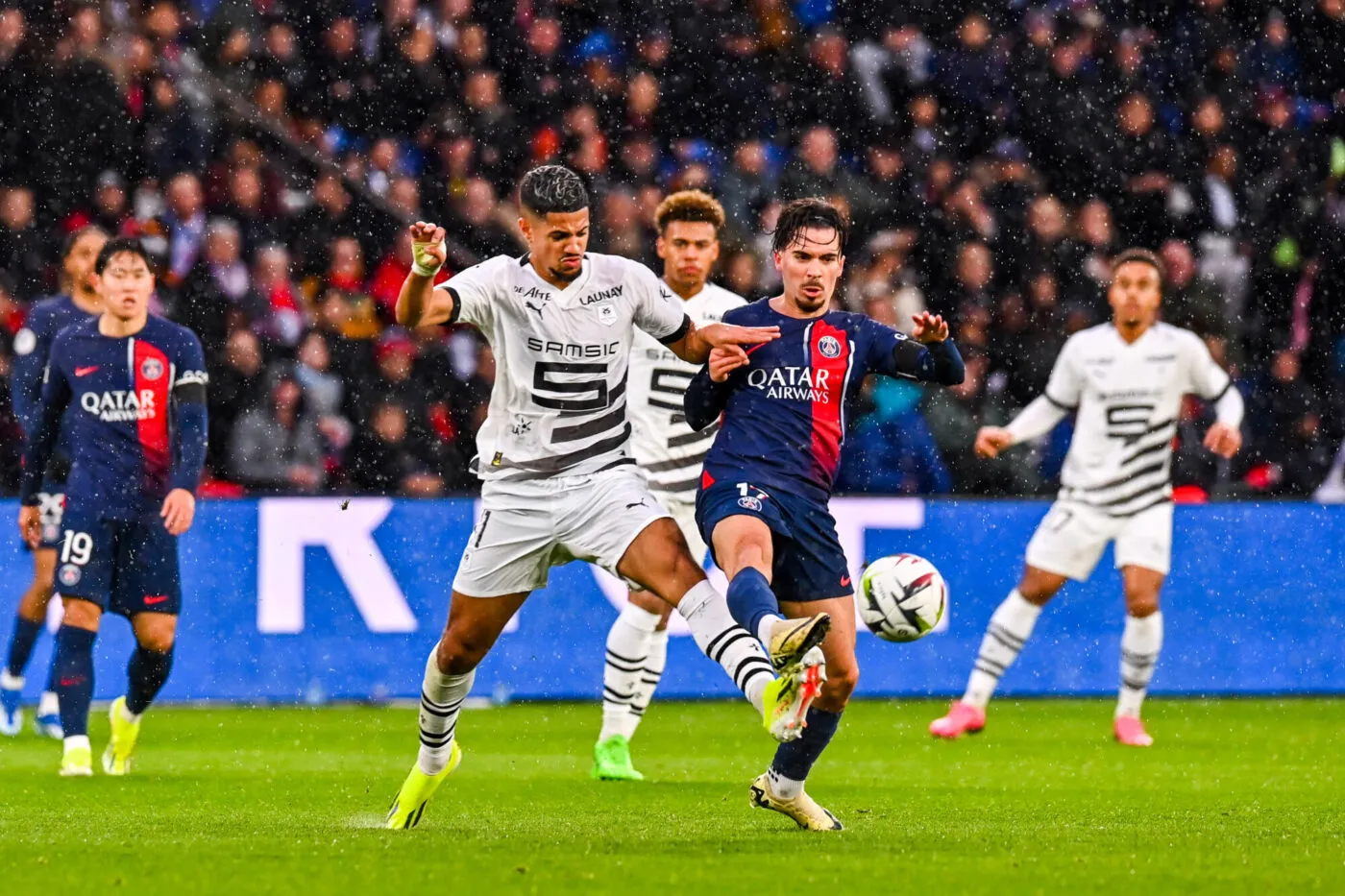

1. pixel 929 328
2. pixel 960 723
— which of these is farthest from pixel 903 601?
pixel 960 723

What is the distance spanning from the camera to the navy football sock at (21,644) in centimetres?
1038

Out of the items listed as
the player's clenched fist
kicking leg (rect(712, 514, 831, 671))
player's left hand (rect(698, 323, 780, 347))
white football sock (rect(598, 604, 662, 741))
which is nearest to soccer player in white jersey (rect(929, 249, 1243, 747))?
white football sock (rect(598, 604, 662, 741))

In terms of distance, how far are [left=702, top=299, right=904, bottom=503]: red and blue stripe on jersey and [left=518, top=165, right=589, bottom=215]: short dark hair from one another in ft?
2.39

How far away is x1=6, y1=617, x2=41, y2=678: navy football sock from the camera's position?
34.1 ft

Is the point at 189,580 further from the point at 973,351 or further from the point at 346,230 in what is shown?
the point at 973,351

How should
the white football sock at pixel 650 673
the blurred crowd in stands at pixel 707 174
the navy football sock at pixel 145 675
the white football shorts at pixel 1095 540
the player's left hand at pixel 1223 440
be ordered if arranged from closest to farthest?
1. the navy football sock at pixel 145 675
2. the white football sock at pixel 650 673
3. the player's left hand at pixel 1223 440
4. the white football shorts at pixel 1095 540
5. the blurred crowd in stands at pixel 707 174

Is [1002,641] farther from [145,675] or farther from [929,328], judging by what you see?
[929,328]

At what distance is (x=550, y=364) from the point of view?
616 cm

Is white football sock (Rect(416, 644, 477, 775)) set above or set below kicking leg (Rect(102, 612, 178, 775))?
above

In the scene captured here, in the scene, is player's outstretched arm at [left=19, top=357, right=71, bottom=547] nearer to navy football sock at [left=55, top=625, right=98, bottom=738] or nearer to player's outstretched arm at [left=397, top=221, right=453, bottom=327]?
navy football sock at [left=55, top=625, right=98, bottom=738]

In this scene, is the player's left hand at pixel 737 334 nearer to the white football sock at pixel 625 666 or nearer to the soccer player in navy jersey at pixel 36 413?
the white football sock at pixel 625 666

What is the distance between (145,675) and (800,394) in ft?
11.1

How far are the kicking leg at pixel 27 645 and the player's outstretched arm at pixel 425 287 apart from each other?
5.08m

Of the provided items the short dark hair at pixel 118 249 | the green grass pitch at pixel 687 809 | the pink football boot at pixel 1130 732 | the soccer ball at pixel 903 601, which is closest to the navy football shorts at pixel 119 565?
the green grass pitch at pixel 687 809
